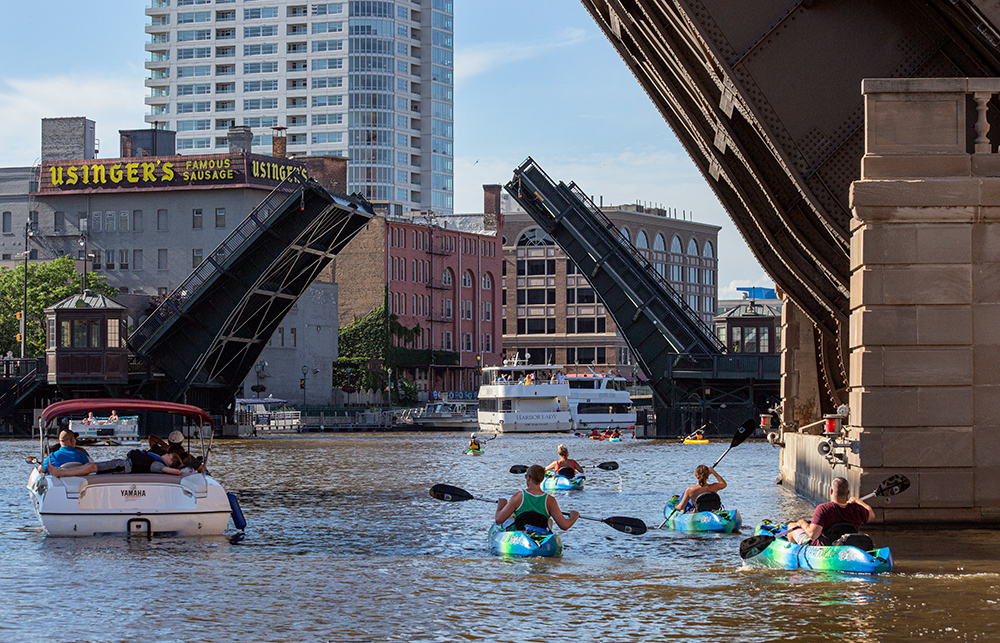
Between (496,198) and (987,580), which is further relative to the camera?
(496,198)

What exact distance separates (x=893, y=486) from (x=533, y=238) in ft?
373

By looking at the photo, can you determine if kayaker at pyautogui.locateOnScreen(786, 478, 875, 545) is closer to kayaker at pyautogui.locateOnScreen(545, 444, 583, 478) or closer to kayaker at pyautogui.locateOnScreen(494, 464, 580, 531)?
kayaker at pyautogui.locateOnScreen(494, 464, 580, 531)

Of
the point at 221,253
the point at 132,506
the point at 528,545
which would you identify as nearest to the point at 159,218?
the point at 221,253

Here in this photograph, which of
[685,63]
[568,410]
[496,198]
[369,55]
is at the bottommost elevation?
[568,410]

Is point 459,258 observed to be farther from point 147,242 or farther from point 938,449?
point 938,449

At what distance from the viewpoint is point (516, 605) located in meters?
13.5

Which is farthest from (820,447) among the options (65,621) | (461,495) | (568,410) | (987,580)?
(568,410)

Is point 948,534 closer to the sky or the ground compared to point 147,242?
closer to the ground

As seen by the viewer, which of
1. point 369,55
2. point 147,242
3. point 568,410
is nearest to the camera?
point 568,410

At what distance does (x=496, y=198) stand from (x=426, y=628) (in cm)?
10744

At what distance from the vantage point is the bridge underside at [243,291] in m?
44.8

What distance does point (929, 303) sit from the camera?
1653cm

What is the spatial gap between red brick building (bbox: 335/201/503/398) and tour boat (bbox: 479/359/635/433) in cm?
2506

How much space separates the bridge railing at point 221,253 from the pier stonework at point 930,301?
29.3 metres
